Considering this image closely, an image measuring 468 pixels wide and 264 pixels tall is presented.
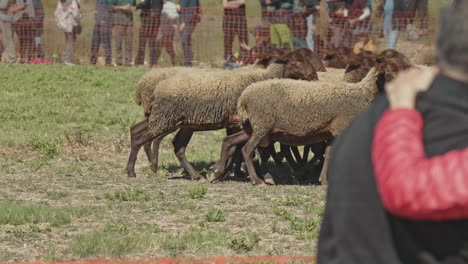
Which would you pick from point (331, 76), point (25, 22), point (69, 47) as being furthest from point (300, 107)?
point (25, 22)

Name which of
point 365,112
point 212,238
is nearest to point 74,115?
point 212,238

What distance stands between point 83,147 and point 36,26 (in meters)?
10.9

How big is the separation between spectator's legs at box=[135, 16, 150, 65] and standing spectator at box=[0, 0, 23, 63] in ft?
9.73

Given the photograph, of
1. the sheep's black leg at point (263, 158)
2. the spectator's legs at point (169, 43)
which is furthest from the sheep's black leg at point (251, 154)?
the spectator's legs at point (169, 43)

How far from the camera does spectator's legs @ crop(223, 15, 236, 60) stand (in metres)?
23.8

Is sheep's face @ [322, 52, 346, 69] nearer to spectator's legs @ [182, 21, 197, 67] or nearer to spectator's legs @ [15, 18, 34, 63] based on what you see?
spectator's legs @ [182, 21, 197, 67]

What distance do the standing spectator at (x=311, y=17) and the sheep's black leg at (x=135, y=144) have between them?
10531mm

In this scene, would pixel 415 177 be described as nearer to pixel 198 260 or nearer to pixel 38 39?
pixel 198 260

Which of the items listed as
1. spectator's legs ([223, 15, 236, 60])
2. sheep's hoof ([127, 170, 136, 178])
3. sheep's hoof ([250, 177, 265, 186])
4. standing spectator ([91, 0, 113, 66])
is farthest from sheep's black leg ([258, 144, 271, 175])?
standing spectator ([91, 0, 113, 66])

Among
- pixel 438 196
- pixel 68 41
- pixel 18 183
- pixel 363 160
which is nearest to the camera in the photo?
pixel 438 196

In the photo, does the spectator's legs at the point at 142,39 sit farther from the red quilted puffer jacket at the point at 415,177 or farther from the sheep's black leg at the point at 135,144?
the red quilted puffer jacket at the point at 415,177

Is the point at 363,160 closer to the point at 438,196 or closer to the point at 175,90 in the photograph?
the point at 438,196

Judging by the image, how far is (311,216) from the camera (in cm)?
980

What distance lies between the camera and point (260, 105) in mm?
12281
